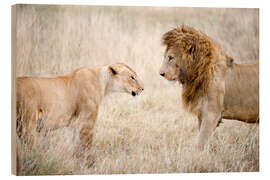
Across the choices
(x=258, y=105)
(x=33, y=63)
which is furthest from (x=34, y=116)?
(x=258, y=105)

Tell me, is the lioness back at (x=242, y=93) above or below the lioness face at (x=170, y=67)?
below

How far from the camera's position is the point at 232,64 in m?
6.29

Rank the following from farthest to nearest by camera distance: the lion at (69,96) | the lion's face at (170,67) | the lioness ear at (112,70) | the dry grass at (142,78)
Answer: the lion's face at (170,67), the lioness ear at (112,70), the dry grass at (142,78), the lion at (69,96)

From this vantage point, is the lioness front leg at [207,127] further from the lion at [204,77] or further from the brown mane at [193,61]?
the brown mane at [193,61]

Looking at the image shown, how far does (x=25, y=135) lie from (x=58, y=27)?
127 cm

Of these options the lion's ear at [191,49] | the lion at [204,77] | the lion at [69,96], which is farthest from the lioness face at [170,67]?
the lion at [69,96]

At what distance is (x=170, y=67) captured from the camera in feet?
20.4

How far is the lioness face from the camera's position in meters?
6.17

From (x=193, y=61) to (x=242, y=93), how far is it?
0.72m

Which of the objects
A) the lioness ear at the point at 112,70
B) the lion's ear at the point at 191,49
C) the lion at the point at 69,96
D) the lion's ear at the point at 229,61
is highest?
the lion's ear at the point at 191,49

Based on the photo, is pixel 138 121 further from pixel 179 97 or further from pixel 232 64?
pixel 232 64

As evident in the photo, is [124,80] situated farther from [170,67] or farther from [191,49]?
[191,49]

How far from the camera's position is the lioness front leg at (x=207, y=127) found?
6.20 meters

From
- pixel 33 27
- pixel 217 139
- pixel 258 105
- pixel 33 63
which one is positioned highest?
pixel 33 27
